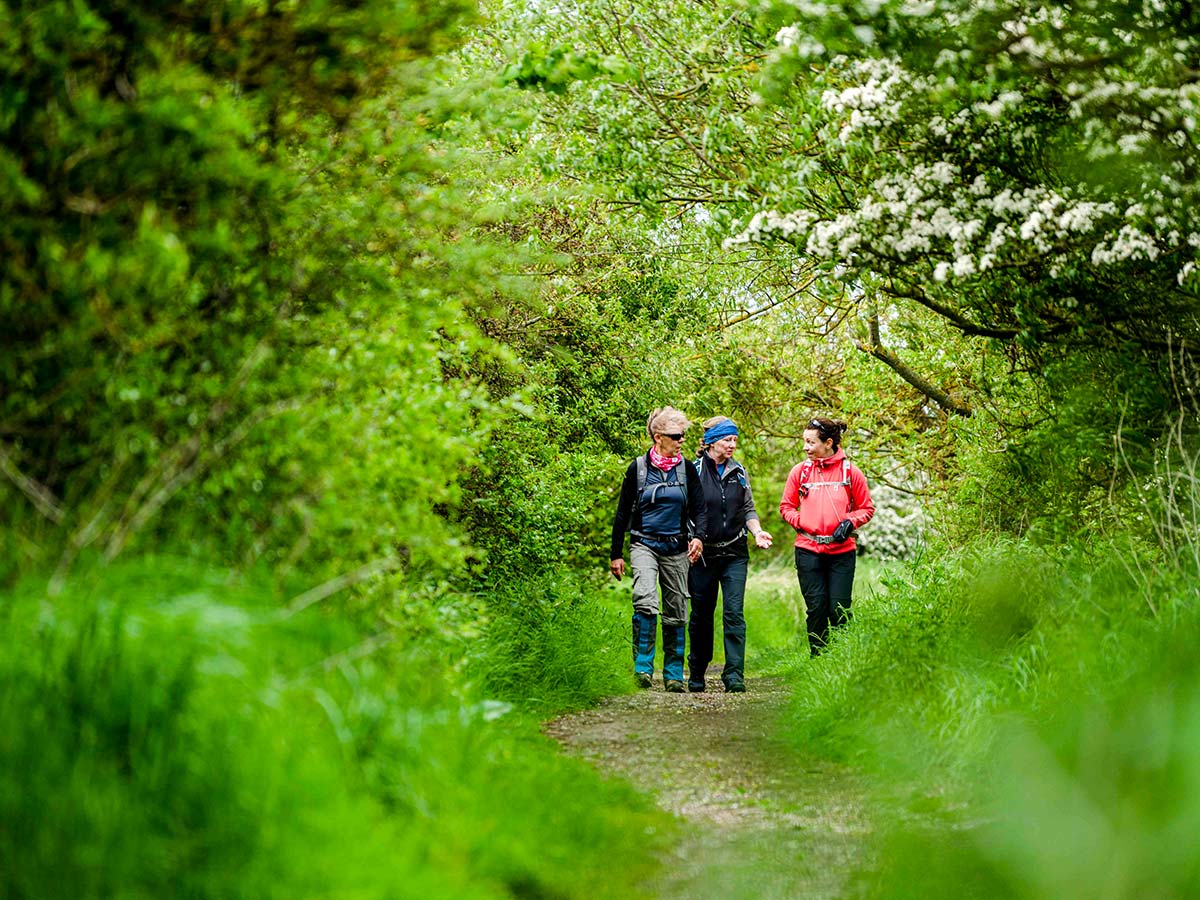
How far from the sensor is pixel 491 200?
8.88 metres

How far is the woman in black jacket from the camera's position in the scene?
969cm

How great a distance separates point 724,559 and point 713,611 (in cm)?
45

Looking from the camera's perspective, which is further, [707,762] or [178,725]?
[707,762]

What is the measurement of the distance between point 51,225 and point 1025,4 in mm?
5017

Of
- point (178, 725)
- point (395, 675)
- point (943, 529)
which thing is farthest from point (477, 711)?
point (943, 529)

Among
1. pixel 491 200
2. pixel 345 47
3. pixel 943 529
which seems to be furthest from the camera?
pixel 943 529

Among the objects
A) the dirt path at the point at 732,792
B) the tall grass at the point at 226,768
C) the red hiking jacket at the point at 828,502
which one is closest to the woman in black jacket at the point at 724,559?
the red hiking jacket at the point at 828,502

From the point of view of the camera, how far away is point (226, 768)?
10.6ft

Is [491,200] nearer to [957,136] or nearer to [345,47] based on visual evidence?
[957,136]

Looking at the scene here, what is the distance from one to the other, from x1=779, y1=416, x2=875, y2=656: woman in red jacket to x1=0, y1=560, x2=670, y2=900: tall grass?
5490mm

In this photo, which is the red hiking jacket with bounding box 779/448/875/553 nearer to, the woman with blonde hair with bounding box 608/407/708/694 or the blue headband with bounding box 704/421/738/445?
the blue headband with bounding box 704/421/738/445

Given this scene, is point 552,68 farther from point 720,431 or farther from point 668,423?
point 720,431

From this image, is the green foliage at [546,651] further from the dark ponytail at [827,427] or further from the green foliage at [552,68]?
the green foliage at [552,68]

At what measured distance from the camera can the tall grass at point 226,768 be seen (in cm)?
298
